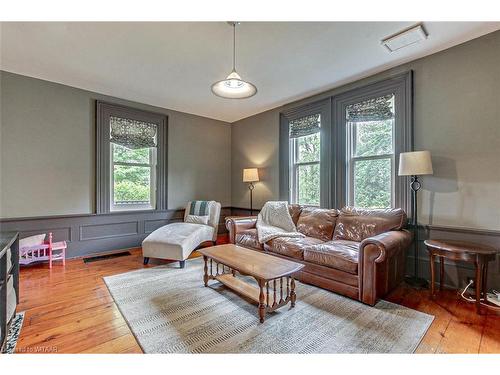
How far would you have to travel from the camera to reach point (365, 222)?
293 cm

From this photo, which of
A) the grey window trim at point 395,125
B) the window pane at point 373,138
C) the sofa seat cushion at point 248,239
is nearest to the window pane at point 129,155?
the sofa seat cushion at point 248,239

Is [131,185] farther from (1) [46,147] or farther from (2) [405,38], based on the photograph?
(2) [405,38]

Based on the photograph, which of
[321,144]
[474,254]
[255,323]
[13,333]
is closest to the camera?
[13,333]

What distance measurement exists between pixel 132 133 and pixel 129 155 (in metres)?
0.40

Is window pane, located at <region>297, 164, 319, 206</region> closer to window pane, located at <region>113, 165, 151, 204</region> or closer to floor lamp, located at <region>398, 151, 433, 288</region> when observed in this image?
floor lamp, located at <region>398, 151, 433, 288</region>

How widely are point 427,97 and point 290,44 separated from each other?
1744 millimetres

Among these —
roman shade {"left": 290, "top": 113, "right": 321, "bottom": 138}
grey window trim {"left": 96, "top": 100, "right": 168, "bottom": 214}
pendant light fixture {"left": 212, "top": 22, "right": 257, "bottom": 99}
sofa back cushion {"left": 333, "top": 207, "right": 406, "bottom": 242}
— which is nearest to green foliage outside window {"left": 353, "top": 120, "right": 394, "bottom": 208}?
sofa back cushion {"left": 333, "top": 207, "right": 406, "bottom": 242}

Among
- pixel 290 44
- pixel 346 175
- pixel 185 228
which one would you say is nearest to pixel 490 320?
pixel 346 175

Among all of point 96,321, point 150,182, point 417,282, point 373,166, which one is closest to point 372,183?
point 373,166

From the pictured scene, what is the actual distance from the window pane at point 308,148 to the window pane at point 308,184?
0.13m

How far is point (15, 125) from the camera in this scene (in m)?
3.25

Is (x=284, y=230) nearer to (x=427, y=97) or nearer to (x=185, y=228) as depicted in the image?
(x=185, y=228)

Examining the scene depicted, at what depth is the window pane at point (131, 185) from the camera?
4172 millimetres

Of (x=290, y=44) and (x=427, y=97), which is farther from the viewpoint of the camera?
(x=427, y=97)
